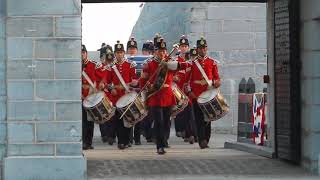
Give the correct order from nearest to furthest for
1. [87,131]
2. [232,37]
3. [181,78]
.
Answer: [87,131], [181,78], [232,37]

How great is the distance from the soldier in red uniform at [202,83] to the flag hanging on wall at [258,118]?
77 cm

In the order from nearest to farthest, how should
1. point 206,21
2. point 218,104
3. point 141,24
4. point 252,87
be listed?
point 218,104 < point 252,87 < point 206,21 < point 141,24

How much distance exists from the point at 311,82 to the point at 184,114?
5819 mm

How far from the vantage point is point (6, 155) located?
996cm

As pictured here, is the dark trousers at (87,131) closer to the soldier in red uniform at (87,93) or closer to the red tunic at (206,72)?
the soldier in red uniform at (87,93)

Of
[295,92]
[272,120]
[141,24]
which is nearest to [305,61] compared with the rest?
[295,92]

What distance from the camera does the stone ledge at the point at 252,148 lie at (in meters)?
12.6

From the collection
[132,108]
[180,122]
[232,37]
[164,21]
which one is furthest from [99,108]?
[164,21]

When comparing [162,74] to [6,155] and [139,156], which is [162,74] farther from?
[6,155]

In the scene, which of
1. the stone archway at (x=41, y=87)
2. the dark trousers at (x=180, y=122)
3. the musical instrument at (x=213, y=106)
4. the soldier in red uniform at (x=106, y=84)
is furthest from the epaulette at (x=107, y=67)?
the stone archway at (x=41, y=87)

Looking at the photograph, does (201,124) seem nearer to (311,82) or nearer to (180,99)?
(180,99)

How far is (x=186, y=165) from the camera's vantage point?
37.7 feet

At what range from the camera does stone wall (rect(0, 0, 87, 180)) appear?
9.95m

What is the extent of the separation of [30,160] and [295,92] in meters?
3.66
